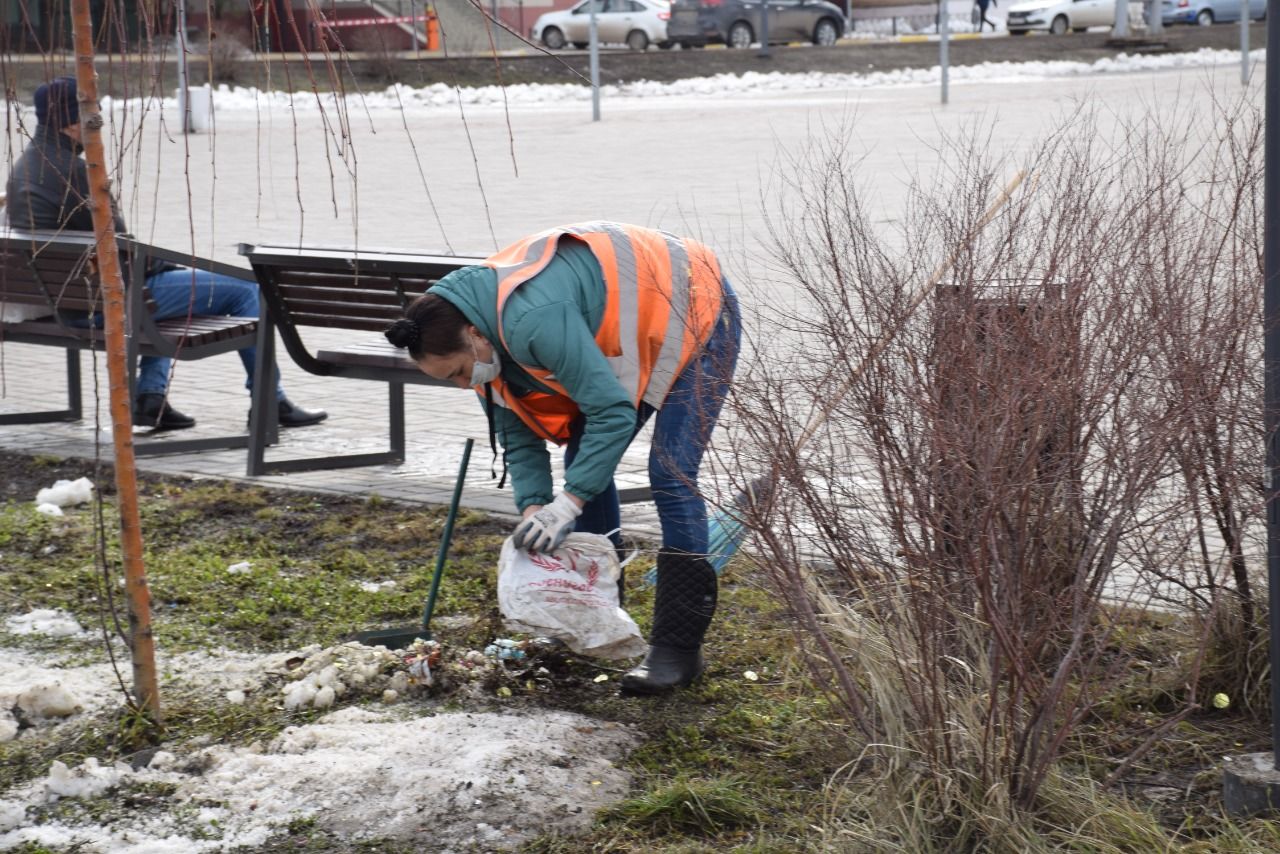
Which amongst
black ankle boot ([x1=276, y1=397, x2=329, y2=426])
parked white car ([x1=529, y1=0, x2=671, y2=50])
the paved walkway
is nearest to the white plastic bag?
the paved walkway

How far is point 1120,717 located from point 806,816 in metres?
0.84

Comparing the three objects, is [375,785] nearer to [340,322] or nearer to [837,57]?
[340,322]

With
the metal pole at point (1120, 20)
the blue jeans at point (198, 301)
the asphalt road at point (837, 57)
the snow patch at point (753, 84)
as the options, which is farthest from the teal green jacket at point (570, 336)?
the metal pole at point (1120, 20)

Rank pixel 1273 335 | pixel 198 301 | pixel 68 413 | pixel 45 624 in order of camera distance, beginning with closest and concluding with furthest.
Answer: pixel 1273 335
pixel 45 624
pixel 198 301
pixel 68 413

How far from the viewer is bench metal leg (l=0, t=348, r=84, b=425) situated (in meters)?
7.15

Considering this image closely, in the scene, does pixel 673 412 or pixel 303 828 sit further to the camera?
pixel 673 412

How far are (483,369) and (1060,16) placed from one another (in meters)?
38.2

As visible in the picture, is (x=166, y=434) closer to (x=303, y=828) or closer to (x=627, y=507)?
(x=627, y=507)

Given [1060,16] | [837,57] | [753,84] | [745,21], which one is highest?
[1060,16]

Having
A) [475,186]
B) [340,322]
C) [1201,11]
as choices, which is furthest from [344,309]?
[1201,11]

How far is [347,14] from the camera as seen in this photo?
3.46 meters

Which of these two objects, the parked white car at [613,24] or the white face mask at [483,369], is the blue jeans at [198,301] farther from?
the parked white car at [613,24]

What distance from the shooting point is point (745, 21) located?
36688 mm

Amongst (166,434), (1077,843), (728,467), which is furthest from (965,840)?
(166,434)
